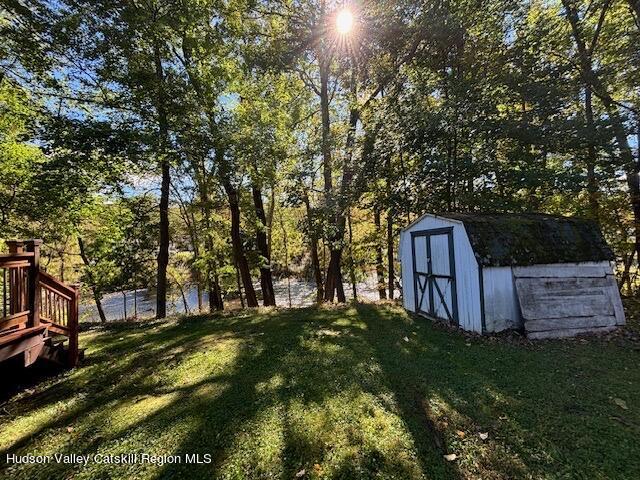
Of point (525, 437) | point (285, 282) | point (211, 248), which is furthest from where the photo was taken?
point (285, 282)

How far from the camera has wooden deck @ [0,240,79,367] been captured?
157 inches

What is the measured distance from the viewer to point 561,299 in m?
6.29

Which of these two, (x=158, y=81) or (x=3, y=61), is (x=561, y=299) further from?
(x=3, y=61)

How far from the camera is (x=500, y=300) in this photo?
20.7 ft

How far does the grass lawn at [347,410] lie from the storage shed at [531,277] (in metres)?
0.53

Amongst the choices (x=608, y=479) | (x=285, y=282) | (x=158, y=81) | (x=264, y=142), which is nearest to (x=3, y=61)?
Answer: (x=158, y=81)

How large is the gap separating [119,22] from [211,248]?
836 centimetres

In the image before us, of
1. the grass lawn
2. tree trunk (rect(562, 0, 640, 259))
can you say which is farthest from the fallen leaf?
tree trunk (rect(562, 0, 640, 259))

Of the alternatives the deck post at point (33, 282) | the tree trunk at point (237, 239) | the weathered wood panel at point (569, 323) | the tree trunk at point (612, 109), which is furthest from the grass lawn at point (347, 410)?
the tree trunk at point (237, 239)

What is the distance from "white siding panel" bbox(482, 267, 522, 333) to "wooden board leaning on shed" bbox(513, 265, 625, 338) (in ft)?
0.53

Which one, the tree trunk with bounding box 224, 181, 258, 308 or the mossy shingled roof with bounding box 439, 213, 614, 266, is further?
the tree trunk with bounding box 224, 181, 258, 308

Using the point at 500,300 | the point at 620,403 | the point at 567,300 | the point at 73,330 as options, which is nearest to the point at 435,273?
the point at 500,300

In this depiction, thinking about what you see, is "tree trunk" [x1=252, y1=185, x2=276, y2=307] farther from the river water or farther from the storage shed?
the river water

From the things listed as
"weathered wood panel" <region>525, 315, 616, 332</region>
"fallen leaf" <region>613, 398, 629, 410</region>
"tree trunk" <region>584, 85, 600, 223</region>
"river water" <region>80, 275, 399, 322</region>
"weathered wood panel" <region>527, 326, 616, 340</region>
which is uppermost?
"tree trunk" <region>584, 85, 600, 223</region>
